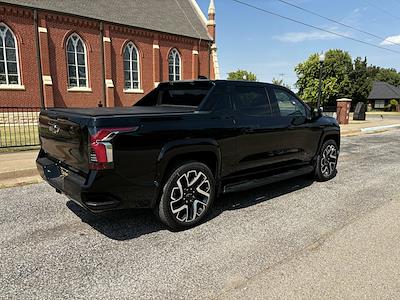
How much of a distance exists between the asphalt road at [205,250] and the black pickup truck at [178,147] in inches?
19.2

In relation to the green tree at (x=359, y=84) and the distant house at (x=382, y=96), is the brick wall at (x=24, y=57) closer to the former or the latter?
the green tree at (x=359, y=84)

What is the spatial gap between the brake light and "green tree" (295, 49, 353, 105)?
55347mm

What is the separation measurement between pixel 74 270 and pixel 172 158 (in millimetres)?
1571

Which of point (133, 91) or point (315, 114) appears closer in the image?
point (315, 114)

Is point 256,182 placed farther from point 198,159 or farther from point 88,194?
point 88,194

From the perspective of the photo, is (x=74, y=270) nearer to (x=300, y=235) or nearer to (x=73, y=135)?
(x=73, y=135)

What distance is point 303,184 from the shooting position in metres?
6.25

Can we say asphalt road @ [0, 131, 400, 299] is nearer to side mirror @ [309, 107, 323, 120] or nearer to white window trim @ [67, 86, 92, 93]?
side mirror @ [309, 107, 323, 120]

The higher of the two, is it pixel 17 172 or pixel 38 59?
pixel 38 59

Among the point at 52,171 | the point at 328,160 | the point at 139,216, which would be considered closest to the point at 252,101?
the point at 139,216

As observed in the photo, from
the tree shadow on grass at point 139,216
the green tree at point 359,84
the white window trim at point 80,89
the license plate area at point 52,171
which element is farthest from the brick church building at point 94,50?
the green tree at point 359,84

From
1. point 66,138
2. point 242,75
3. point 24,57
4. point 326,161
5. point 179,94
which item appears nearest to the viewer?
point 66,138

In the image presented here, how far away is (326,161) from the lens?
6.44 metres

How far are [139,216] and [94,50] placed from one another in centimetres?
2116
